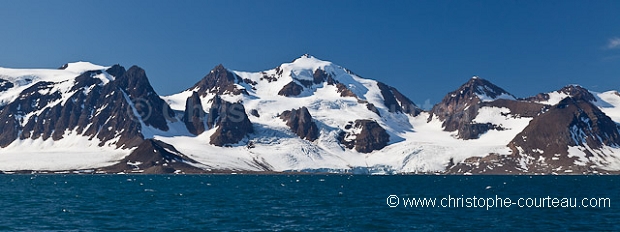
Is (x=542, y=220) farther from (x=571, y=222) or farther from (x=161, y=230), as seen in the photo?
(x=161, y=230)

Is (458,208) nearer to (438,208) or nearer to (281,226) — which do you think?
(438,208)

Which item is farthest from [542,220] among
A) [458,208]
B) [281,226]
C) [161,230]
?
[161,230]

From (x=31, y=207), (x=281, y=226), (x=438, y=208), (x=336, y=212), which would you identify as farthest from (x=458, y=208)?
(x=31, y=207)

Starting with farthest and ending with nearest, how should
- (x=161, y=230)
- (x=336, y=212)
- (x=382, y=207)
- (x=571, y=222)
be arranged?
1. (x=382, y=207)
2. (x=336, y=212)
3. (x=571, y=222)
4. (x=161, y=230)

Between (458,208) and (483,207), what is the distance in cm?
491

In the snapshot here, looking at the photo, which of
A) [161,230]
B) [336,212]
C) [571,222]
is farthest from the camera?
[336,212]

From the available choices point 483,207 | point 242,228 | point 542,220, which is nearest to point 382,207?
point 483,207

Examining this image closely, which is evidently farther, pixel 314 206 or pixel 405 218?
pixel 314 206

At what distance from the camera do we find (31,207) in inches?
4331

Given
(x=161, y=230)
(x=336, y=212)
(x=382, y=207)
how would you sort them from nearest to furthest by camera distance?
(x=161, y=230) → (x=336, y=212) → (x=382, y=207)

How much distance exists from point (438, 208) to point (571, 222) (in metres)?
24.6

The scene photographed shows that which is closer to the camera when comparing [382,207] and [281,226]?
[281,226]

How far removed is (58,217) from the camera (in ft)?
310

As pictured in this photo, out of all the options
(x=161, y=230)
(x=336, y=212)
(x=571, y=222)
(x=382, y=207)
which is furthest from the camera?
(x=382, y=207)
